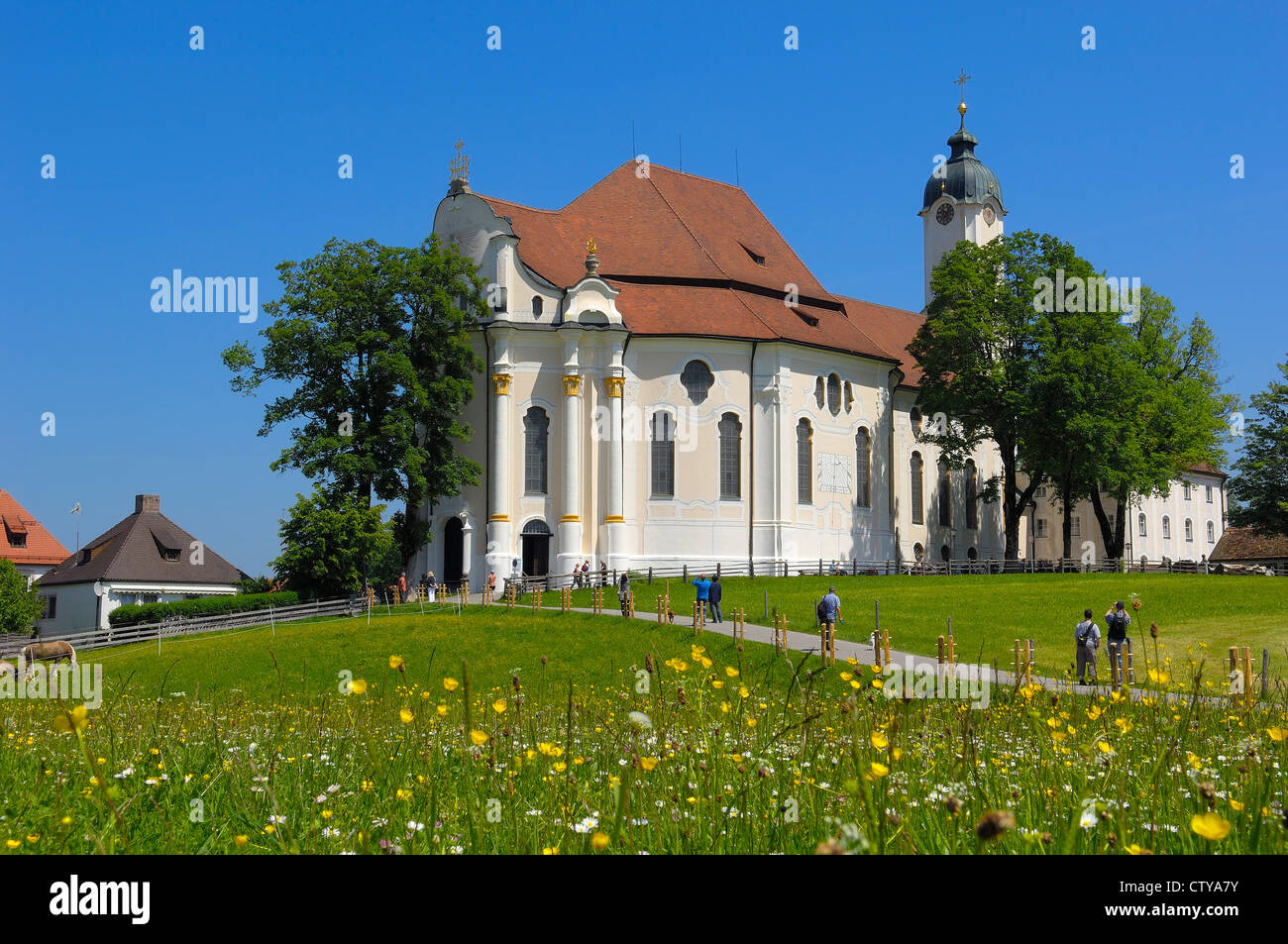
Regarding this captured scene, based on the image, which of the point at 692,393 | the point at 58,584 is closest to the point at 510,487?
the point at 692,393

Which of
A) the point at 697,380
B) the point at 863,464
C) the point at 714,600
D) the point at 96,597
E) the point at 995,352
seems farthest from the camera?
the point at 96,597

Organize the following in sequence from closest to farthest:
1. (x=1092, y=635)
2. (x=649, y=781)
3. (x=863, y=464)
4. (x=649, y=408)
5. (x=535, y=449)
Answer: (x=649, y=781)
(x=1092, y=635)
(x=535, y=449)
(x=649, y=408)
(x=863, y=464)

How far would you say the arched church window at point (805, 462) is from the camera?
180ft

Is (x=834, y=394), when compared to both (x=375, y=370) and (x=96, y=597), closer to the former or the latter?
(x=375, y=370)

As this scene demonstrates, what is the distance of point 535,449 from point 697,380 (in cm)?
845

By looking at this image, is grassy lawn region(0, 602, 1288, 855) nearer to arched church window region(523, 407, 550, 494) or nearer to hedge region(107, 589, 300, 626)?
hedge region(107, 589, 300, 626)

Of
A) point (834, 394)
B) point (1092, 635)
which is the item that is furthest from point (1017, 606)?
point (834, 394)

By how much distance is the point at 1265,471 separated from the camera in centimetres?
6831

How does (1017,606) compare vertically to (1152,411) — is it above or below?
below

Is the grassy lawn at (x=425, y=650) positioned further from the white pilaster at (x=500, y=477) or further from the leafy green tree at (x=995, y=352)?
the leafy green tree at (x=995, y=352)

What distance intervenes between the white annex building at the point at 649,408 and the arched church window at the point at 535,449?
0.23ft

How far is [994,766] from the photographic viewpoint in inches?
227

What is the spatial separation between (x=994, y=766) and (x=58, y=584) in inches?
2888
